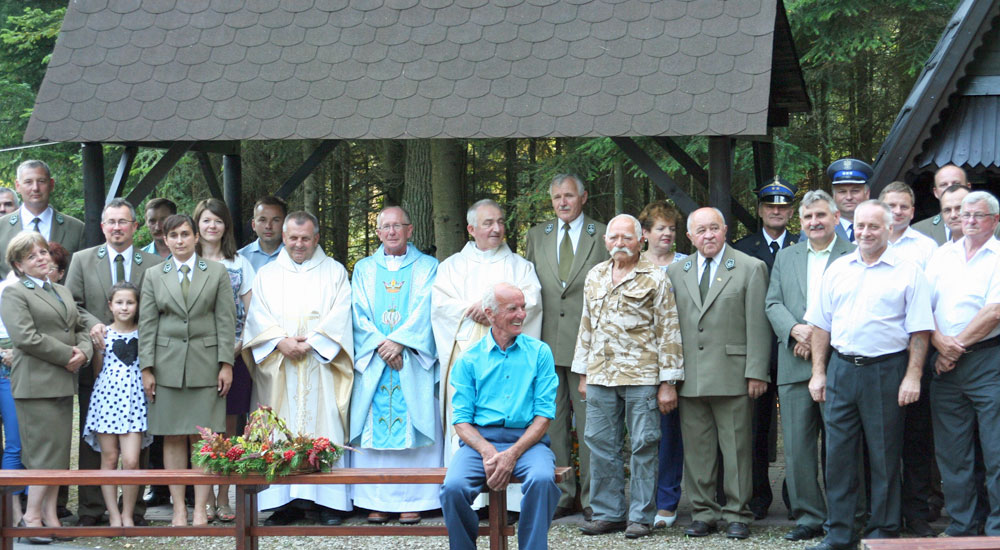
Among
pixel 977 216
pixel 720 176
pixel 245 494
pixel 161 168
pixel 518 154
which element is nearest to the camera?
pixel 245 494

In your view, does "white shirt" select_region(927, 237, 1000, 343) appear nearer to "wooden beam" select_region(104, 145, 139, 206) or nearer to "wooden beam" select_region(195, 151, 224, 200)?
"wooden beam" select_region(104, 145, 139, 206)

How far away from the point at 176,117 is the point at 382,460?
8.70ft

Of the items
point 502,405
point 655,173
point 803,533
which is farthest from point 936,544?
point 655,173

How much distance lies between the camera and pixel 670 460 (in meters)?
6.82

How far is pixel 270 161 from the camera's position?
45.7 feet

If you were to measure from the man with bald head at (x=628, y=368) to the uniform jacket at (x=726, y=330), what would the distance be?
10 cm

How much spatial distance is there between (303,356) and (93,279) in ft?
4.66

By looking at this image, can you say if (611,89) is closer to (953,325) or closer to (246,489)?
(953,325)

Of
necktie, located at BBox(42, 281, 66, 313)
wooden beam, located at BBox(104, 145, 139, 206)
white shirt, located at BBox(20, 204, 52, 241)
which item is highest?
wooden beam, located at BBox(104, 145, 139, 206)

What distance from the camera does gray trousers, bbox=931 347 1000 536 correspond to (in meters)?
5.74

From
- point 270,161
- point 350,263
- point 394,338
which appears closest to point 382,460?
point 394,338

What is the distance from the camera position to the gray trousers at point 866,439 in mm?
5758

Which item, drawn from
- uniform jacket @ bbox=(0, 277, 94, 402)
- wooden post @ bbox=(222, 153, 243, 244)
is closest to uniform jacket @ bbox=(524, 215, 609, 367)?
uniform jacket @ bbox=(0, 277, 94, 402)

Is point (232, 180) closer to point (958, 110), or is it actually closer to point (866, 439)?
point (866, 439)
